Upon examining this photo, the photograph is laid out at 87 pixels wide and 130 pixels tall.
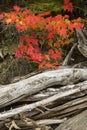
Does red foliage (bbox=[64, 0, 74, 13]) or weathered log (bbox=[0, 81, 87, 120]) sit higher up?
red foliage (bbox=[64, 0, 74, 13])

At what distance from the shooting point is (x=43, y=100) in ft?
20.8

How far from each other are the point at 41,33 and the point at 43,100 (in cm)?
168

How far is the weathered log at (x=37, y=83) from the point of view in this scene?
6336 mm

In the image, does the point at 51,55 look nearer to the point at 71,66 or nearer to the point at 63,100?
the point at 71,66

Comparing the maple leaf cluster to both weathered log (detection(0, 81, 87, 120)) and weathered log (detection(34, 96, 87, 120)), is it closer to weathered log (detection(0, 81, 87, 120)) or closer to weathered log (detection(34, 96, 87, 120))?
weathered log (detection(0, 81, 87, 120))

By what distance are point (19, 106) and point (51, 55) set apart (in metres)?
1.50

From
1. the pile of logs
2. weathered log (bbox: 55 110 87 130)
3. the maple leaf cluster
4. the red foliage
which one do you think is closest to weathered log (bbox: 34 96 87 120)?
the pile of logs

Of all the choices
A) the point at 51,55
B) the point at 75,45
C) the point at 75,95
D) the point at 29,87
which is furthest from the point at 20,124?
the point at 75,45

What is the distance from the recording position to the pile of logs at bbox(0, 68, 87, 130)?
6338 millimetres

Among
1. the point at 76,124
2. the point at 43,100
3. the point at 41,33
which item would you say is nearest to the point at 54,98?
the point at 43,100

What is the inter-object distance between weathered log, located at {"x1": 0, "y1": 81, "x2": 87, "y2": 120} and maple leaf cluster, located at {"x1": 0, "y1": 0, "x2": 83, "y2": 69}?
0.69m

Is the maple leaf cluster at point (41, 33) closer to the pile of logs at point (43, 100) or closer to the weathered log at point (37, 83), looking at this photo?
the weathered log at point (37, 83)

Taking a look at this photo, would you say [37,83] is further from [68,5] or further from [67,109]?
[68,5]

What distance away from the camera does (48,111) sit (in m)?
6.57
